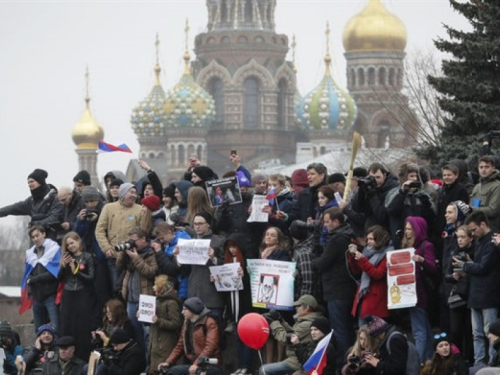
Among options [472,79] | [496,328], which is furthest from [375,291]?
[472,79]

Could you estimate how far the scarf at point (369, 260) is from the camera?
17.8m

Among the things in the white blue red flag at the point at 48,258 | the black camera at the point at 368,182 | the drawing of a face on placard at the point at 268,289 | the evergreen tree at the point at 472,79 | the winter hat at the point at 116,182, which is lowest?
the drawing of a face on placard at the point at 268,289

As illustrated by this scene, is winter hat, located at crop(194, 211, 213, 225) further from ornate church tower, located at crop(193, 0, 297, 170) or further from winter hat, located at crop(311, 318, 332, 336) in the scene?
ornate church tower, located at crop(193, 0, 297, 170)

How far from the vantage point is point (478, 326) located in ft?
56.4

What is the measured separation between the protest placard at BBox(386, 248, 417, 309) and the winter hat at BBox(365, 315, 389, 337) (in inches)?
25.8

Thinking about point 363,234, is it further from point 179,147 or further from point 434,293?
point 179,147

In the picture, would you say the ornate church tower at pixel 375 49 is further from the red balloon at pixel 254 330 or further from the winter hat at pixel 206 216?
the red balloon at pixel 254 330

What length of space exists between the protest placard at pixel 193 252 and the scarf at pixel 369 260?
1.86 meters

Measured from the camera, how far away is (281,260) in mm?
18719

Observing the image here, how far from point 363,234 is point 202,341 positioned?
6.07 ft

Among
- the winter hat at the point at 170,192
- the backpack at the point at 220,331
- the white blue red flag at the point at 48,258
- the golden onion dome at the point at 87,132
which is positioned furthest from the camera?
the golden onion dome at the point at 87,132

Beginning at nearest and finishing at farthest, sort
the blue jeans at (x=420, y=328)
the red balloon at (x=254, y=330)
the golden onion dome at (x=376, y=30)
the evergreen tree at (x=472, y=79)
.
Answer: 1. the blue jeans at (x=420, y=328)
2. the red balloon at (x=254, y=330)
3. the evergreen tree at (x=472, y=79)
4. the golden onion dome at (x=376, y=30)

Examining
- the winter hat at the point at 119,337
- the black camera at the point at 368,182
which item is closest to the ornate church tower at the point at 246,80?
the winter hat at the point at 119,337

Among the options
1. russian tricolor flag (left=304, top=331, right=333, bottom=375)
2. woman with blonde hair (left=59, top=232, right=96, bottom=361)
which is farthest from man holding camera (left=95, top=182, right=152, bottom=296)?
russian tricolor flag (left=304, top=331, right=333, bottom=375)
